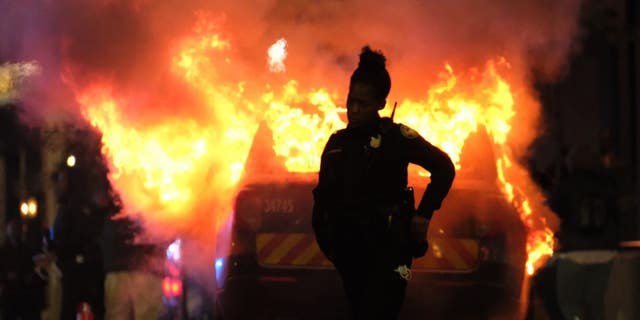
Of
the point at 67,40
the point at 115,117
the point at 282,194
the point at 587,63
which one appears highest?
the point at 587,63

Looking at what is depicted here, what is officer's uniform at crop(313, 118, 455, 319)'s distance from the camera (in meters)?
5.44

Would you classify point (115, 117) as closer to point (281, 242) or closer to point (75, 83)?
point (75, 83)

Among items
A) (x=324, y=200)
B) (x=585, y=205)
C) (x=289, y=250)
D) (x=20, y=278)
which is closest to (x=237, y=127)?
(x=289, y=250)

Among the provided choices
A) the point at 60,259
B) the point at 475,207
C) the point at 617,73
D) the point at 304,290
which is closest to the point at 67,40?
the point at 60,259

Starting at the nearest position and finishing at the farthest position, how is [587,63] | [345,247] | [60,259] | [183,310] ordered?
[345,247], [183,310], [60,259], [587,63]

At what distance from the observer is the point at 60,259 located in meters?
10.8

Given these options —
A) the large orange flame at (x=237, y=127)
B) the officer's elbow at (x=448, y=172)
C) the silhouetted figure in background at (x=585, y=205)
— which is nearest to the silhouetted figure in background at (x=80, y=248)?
the large orange flame at (x=237, y=127)

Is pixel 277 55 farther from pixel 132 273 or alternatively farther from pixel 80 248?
pixel 80 248

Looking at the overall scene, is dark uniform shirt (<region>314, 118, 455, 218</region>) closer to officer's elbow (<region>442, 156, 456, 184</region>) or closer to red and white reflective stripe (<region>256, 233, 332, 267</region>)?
officer's elbow (<region>442, 156, 456, 184</region>)

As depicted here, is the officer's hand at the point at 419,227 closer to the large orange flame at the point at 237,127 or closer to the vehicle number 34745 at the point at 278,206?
the vehicle number 34745 at the point at 278,206

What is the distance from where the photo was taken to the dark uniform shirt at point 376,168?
215 inches

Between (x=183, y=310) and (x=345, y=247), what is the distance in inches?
194

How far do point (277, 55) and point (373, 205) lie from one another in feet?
12.3

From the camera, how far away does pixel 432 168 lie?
5.57 meters
